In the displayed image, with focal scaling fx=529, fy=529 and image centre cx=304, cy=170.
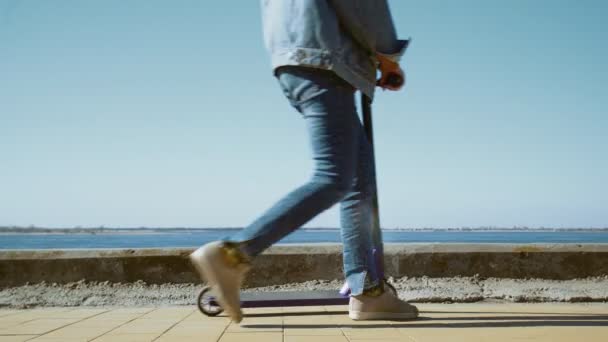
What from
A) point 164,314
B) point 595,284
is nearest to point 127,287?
point 164,314

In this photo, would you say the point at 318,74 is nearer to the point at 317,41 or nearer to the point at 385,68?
the point at 317,41

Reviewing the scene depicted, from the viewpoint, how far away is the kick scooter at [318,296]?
248 cm

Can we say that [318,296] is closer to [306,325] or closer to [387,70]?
→ [306,325]

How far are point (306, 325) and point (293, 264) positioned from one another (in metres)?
1.31

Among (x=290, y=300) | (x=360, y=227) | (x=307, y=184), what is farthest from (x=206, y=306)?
(x=307, y=184)

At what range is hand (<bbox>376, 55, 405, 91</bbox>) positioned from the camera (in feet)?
7.84

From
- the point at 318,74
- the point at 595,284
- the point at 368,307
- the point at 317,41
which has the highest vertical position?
the point at 317,41

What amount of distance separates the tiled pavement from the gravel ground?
339 mm

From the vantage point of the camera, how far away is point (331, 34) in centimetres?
208

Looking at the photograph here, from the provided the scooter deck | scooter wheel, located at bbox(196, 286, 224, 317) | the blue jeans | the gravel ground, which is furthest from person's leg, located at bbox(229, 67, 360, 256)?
the gravel ground

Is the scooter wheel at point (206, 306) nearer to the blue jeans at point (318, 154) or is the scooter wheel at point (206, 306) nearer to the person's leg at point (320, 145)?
the blue jeans at point (318, 154)

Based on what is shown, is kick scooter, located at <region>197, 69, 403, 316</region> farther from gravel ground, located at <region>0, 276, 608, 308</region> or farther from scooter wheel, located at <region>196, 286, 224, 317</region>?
gravel ground, located at <region>0, 276, 608, 308</region>

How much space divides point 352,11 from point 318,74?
12.8 inches

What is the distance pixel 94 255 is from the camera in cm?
364
